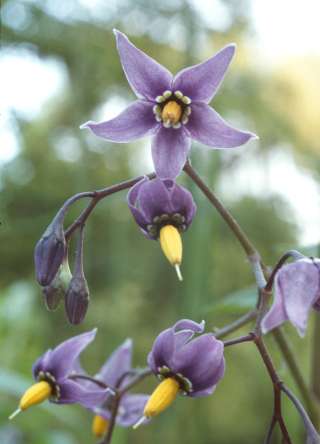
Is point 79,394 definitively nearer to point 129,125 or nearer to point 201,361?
point 201,361

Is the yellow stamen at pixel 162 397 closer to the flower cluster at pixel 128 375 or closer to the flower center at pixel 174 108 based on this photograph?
the flower cluster at pixel 128 375

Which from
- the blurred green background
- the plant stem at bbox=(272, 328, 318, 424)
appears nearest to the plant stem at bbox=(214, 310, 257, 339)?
the plant stem at bbox=(272, 328, 318, 424)

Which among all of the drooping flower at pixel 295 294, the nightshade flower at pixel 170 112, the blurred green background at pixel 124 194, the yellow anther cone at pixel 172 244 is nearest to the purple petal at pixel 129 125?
the nightshade flower at pixel 170 112

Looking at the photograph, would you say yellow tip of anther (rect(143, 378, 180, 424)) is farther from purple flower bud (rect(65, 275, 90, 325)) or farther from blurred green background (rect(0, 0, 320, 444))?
blurred green background (rect(0, 0, 320, 444))

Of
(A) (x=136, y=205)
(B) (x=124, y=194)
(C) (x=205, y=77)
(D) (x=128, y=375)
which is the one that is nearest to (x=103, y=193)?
(A) (x=136, y=205)

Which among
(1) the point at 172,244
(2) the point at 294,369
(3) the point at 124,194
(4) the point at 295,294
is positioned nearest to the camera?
(4) the point at 295,294

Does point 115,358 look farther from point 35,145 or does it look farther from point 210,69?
point 35,145
